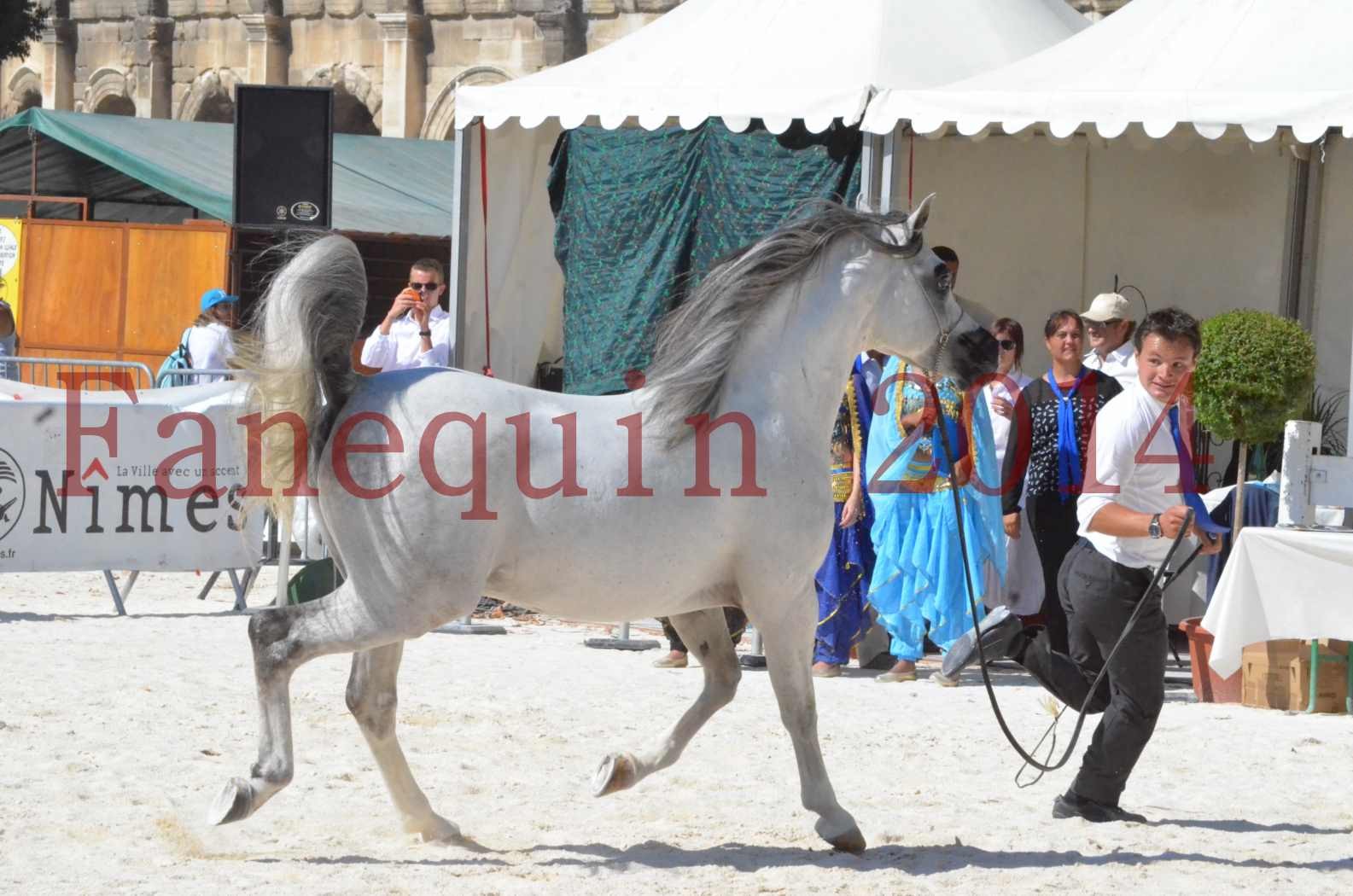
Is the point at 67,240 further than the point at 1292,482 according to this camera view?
Yes

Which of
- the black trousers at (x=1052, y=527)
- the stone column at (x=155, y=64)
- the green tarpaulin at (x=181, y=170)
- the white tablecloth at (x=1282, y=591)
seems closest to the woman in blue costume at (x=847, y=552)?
the black trousers at (x=1052, y=527)

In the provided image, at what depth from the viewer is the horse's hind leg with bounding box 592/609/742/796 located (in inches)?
220

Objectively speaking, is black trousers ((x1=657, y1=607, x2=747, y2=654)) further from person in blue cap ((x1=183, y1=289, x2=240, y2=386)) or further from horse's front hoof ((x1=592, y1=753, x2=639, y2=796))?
person in blue cap ((x1=183, y1=289, x2=240, y2=386))

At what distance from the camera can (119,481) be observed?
10516 millimetres

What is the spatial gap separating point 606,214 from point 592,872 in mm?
6461

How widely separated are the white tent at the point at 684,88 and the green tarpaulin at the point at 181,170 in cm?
Result: 906

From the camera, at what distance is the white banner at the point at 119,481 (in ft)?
33.8

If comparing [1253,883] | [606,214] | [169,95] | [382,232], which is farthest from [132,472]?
[169,95]

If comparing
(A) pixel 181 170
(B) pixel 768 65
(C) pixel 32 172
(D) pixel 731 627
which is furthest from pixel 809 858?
(C) pixel 32 172

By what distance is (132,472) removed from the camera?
10.5 m

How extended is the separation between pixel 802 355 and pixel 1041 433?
3.63m

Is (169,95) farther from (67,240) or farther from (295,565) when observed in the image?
(295,565)

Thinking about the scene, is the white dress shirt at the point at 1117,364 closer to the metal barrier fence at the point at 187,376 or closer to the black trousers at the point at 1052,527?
the black trousers at the point at 1052,527

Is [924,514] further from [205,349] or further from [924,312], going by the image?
[205,349]
